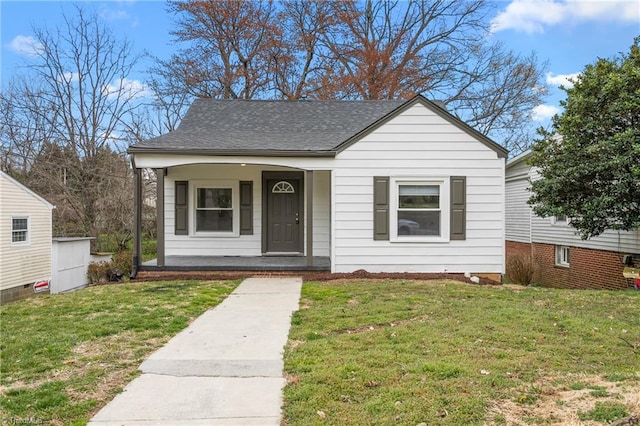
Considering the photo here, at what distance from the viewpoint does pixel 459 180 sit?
957 centimetres

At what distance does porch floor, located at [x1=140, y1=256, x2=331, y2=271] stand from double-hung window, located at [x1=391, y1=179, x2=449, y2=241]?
1.99m

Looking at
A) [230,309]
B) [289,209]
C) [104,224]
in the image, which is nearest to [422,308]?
[230,309]

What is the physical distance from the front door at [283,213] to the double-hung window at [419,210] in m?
2.95

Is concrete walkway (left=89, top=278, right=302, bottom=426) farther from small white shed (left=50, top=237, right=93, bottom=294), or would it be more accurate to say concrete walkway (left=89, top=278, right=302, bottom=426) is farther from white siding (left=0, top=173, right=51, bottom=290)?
white siding (left=0, top=173, right=51, bottom=290)

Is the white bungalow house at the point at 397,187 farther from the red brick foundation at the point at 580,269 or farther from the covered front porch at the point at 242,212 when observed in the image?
the red brick foundation at the point at 580,269

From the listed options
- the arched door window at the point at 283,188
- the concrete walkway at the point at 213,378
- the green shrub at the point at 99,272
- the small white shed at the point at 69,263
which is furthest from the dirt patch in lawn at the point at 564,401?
the small white shed at the point at 69,263

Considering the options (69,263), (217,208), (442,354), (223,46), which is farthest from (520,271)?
(223,46)

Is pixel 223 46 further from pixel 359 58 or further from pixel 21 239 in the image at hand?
pixel 21 239

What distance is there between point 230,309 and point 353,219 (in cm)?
408

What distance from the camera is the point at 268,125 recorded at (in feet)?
39.1

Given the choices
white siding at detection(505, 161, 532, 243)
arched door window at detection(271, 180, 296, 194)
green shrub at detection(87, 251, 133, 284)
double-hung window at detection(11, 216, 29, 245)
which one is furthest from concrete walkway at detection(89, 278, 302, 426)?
double-hung window at detection(11, 216, 29, 245)

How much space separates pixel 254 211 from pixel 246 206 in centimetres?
25

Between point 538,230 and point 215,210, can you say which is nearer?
point 215,210

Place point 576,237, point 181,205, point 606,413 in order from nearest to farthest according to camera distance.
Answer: point 606,413, point 181,205, point 576,237
